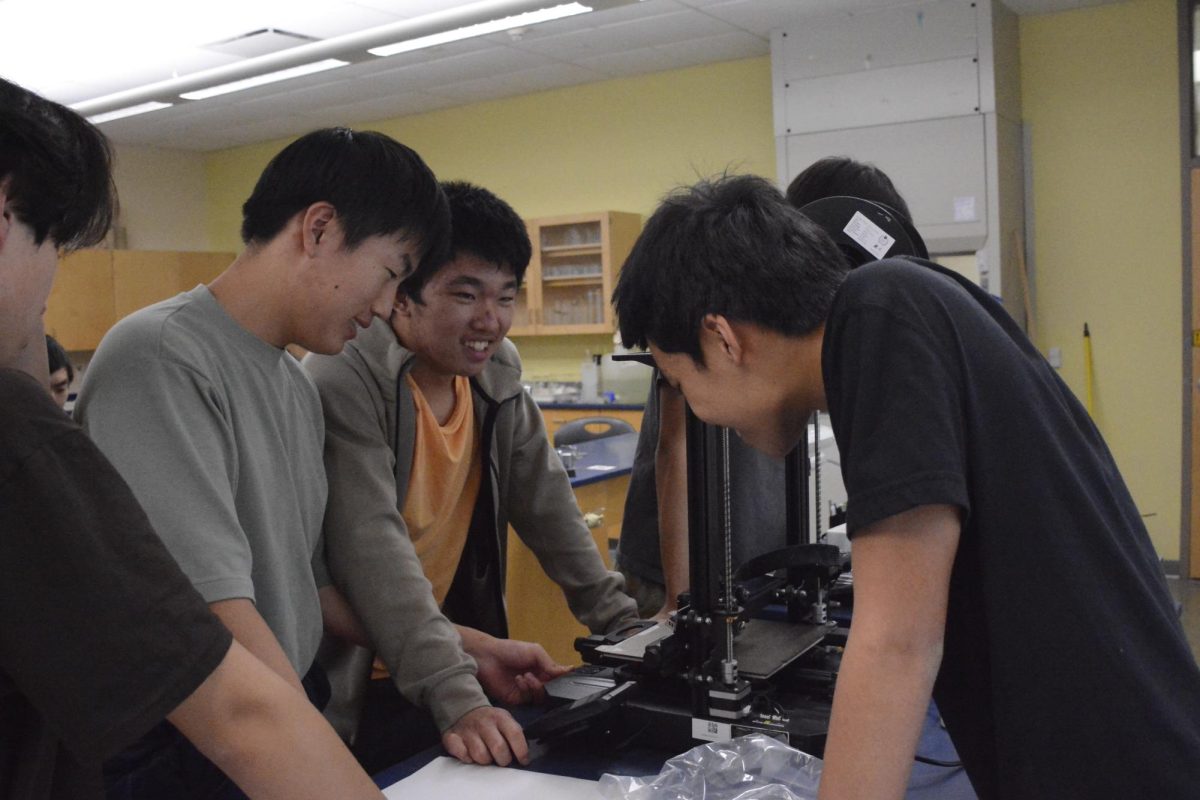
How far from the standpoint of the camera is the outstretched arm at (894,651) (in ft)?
2.61

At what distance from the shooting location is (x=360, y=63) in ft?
18.0

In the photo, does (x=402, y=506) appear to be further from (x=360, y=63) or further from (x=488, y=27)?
(x=360, y=63)

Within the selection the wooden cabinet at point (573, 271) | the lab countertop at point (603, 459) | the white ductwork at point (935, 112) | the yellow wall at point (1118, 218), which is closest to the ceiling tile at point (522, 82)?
the wooden cabinet at point (573, 271)

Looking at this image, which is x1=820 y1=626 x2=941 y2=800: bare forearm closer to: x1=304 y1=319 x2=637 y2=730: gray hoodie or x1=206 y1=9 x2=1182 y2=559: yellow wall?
x1=304 y1=319 x2=637 y2=730: gray hoodie

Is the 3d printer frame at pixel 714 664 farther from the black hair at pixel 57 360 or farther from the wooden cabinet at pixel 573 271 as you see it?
the wooden cabinet at pixel 573 271

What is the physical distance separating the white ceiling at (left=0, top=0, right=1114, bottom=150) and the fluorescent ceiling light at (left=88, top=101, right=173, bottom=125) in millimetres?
136

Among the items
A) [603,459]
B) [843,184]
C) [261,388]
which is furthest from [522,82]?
[261,388]

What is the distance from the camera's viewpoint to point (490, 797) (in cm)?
116

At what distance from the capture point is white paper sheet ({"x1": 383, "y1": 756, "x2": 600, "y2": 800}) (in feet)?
3.78

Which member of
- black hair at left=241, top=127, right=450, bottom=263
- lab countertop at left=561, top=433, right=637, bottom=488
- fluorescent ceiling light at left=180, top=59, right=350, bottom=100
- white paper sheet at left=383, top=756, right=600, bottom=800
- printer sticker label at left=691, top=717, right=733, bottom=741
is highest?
fluorescent ceiling light at left=180, top=59, right=350, bottom=100

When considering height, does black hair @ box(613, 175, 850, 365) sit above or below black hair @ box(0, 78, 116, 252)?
below

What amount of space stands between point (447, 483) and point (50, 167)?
973 mm

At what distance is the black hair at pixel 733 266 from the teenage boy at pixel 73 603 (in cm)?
46

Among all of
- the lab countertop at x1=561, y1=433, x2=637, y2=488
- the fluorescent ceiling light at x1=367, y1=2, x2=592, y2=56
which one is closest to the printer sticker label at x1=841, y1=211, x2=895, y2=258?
the lab countertop at x1=561, y1=433, x2=637, y2=488
